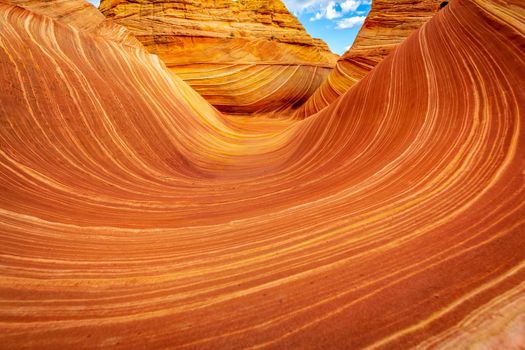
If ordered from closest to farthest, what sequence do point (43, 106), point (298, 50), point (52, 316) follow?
1. point (52, 316)
2. point (43, 106)
3. point (298, 50)

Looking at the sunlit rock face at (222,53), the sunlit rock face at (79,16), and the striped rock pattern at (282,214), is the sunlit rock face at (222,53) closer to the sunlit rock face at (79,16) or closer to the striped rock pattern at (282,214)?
the sunlit rock face at (79,16)

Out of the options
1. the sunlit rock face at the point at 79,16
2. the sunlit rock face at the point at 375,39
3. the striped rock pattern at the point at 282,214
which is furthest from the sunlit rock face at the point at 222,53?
the striped rock pattern at the point at 282,214

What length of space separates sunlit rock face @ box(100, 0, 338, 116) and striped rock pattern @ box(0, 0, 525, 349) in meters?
2.28

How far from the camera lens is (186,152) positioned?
120cm

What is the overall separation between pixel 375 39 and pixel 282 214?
3304 millimetres

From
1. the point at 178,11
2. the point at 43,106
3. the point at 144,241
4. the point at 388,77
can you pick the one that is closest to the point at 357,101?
the point at 388,77

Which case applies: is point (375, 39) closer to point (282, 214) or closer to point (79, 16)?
point (79, 16)

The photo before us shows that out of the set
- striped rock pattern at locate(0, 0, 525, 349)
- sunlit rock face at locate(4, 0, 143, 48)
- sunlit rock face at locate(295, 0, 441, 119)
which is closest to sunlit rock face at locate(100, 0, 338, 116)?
sunlit rock face at locate(295, 0, 441, 119)

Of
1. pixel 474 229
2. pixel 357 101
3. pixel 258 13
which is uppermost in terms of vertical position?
pixel 258 13

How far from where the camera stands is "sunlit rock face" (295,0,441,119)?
3.03m

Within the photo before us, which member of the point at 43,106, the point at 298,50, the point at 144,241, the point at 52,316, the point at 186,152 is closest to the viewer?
the point at 52,316

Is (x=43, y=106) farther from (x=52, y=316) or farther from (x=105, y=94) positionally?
(x=52, y=316)

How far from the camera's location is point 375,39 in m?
3.19

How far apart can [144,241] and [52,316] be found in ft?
0.63
